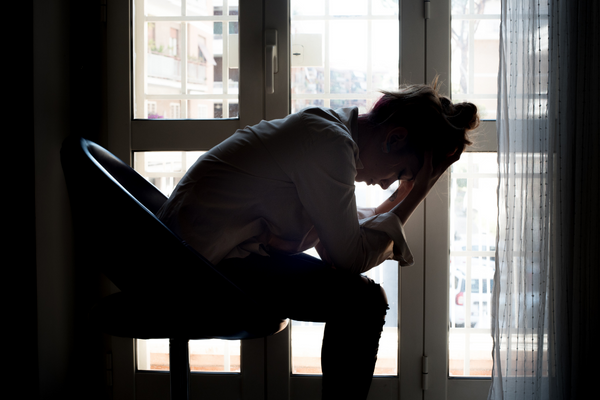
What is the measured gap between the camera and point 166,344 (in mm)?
1514

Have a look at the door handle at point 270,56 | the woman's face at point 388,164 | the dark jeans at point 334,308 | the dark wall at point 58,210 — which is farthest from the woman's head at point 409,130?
the dark wall at point 58,210

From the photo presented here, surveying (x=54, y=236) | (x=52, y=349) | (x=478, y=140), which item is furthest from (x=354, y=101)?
(x=52, y=349)

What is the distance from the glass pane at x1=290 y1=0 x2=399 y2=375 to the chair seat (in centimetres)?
79

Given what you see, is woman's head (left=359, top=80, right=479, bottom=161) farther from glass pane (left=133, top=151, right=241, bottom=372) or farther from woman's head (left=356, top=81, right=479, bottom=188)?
glass pane (left=133, top=151, right=241, bottom=372)

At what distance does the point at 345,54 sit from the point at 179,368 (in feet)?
3.65

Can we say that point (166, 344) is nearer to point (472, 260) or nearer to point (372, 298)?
point (372, 298)

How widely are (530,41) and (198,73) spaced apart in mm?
1083

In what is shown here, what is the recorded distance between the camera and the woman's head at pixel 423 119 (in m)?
1.05

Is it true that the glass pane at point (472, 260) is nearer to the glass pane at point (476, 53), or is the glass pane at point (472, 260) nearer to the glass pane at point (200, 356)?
the glass pane at point (476, 53)

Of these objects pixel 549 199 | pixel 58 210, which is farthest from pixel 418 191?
pixel 58 210

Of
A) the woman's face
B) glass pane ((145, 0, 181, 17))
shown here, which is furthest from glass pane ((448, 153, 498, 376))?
glass pane ((145, 0, 181, 17))

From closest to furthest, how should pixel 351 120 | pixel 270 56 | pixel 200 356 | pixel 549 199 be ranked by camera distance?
1. pixel 351 120
2. pixel 549 199
3. pixel 270 56
4. pixel 200 356

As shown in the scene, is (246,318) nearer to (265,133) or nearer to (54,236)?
(265,133)

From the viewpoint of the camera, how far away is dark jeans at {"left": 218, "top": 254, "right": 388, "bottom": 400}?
34.9 inches
